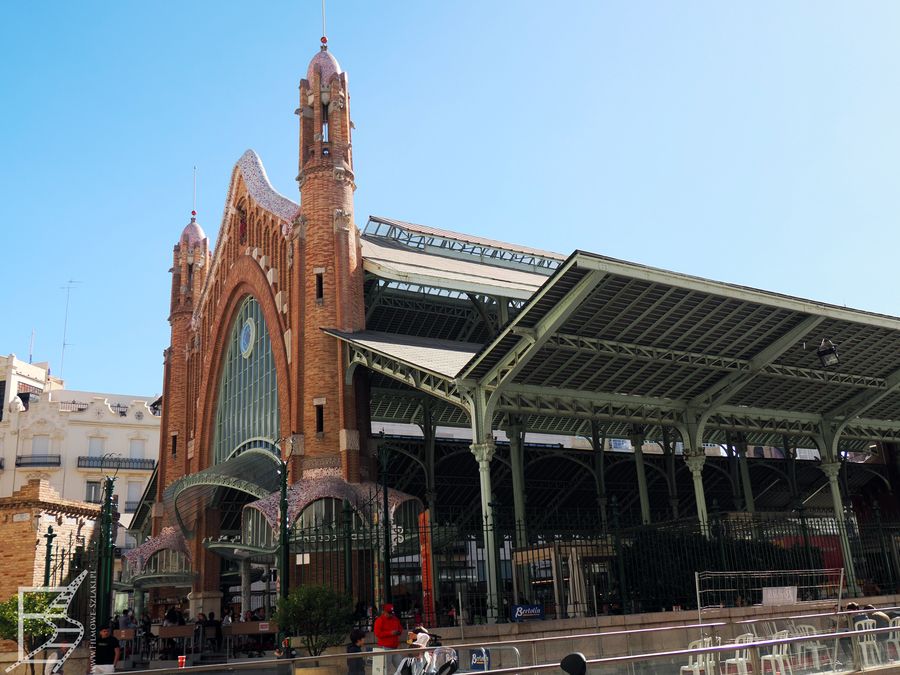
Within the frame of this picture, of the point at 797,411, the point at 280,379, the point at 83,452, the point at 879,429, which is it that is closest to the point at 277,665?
the point at 280,379

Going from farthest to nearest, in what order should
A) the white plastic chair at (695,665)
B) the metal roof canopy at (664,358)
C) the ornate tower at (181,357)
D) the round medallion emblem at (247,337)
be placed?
the ornate tower at (181,357), the round medallion emblem at (247,337), the metal roof canopy at (664,358), the white plastic chair at (695,665)

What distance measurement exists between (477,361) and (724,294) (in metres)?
6.50

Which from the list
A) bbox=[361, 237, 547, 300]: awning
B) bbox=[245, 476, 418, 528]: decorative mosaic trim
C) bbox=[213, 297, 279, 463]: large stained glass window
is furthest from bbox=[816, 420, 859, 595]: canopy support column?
bbox=[213, 297, 279, 463]: large stained glass window

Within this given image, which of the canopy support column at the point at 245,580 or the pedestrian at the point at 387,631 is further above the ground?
the canopy support column at the point at 245,580

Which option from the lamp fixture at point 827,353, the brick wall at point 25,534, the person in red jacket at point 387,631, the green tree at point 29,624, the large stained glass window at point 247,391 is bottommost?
the person in red jacket at point 387,631

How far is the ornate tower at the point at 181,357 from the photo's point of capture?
133ft

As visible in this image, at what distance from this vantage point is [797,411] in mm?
29766

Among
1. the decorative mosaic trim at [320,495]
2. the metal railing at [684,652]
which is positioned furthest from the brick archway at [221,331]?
the metal railing at [684,652]

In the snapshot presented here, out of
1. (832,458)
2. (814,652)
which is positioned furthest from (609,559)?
(832,458)

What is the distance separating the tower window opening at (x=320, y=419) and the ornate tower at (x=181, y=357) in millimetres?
13685

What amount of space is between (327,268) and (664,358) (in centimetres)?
1250

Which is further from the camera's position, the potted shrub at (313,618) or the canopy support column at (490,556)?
the canopy support column at (490,556)

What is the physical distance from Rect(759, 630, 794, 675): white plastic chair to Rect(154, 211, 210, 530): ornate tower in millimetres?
33900

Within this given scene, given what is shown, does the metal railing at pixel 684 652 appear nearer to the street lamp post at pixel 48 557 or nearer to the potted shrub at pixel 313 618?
the potted shrub at pixel 313 618
